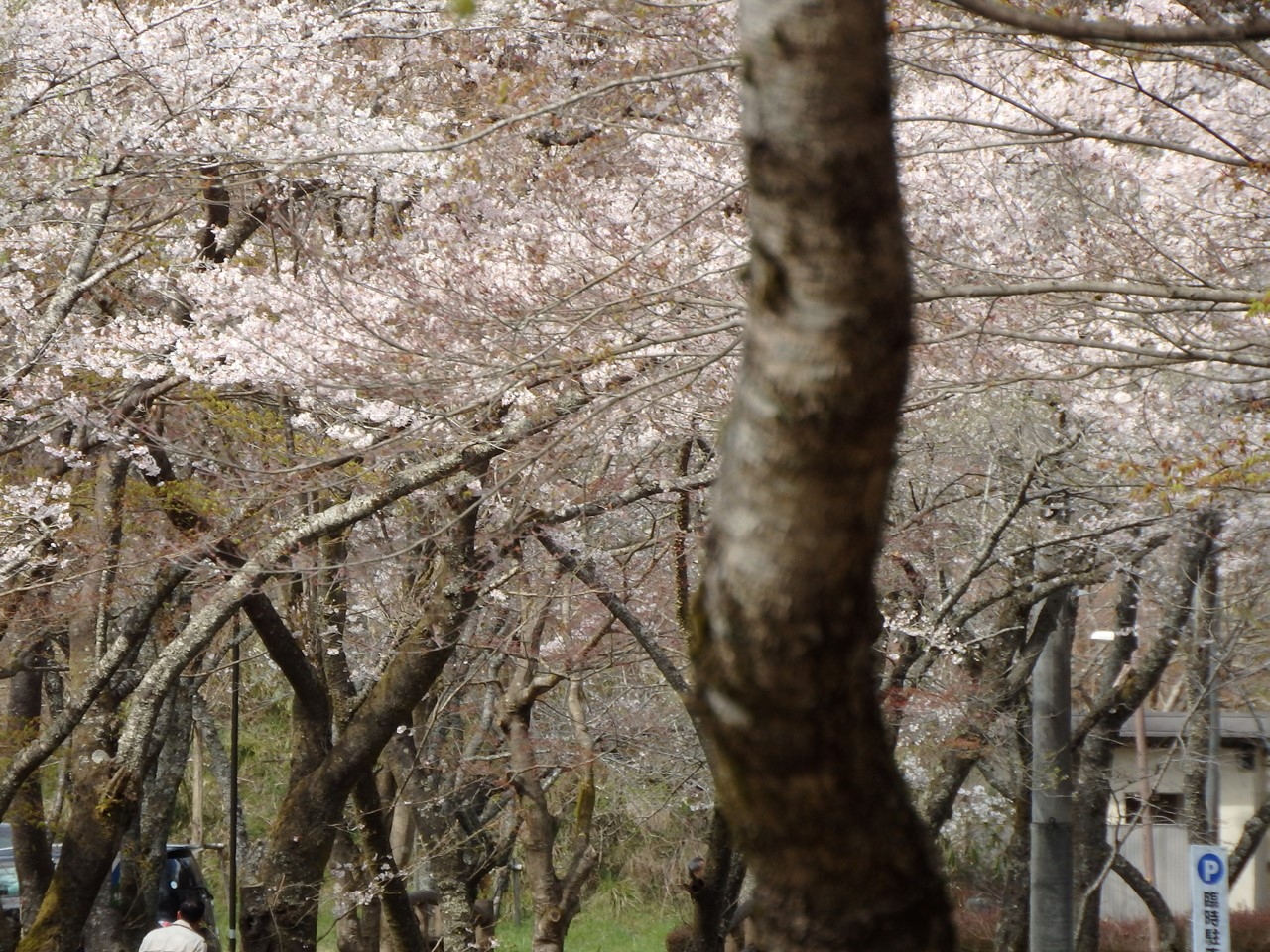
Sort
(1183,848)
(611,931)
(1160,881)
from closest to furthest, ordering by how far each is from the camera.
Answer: (1183,848) < (1160,881) < (611,931)

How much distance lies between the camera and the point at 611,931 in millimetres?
27953

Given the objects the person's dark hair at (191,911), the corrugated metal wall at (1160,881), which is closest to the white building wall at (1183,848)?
the corrugated metal wall at (1160,881)

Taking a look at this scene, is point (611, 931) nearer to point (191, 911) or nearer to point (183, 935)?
point (191, 911)

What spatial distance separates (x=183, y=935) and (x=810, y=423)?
6.45m

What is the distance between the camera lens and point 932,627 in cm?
1098

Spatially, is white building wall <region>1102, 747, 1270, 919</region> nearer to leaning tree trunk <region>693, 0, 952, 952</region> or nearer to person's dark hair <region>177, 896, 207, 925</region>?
person's dark hair <region>177, 896, 207, 925</region>

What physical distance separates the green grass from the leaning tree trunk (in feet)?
79.6

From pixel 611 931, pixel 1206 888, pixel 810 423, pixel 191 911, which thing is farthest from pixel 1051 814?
pixel 611 931

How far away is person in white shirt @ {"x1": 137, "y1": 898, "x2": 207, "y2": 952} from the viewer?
7.51 meters

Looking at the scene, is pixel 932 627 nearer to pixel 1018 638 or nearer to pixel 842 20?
pixel 1018 638

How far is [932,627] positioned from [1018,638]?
112 inches

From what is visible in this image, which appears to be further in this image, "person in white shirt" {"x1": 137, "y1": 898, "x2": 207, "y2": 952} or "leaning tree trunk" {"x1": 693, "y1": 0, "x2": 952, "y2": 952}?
"person in white shirt" {"x1": 137, "y1": 898, "x2": 207, "y2": 952}

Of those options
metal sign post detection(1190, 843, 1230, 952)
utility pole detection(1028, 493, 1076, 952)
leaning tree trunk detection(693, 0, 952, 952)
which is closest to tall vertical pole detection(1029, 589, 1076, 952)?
utility pole detection(1028, 493, 1076, 952)

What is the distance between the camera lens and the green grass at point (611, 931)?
26.4 m
